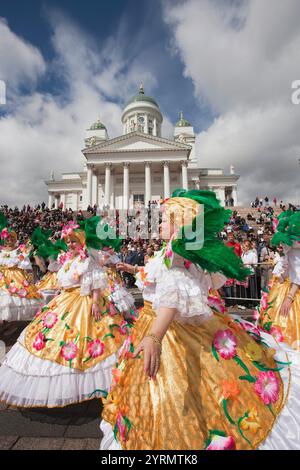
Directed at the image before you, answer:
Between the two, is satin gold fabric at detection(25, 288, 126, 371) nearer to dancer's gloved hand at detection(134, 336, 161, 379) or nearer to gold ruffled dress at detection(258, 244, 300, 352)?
dancer's gloved hand at detection(134, 336, 161, 379)

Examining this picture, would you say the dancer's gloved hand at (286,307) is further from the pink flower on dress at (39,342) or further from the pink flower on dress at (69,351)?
the pink flower on dress at (39,342)

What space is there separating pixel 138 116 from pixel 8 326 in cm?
5912

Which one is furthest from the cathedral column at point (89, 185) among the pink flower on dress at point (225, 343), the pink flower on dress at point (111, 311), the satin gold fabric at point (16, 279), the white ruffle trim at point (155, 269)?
the pink flower on dress at point (225, 343)

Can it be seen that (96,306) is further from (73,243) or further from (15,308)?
(15,308)

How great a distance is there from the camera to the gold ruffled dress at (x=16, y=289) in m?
5.37

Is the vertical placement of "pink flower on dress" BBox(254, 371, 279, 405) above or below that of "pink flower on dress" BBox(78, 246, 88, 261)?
below

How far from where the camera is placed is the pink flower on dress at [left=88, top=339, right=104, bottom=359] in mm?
2851

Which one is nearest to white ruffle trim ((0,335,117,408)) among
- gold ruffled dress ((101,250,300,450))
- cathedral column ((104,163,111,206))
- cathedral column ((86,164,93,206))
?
gold ruffled dress ((101,250,300,450))

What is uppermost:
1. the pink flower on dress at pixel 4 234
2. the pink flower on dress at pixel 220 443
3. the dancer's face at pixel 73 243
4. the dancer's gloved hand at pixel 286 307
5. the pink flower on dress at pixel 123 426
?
the pink flower on dress at pixel 4 234

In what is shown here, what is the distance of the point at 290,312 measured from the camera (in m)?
3.20

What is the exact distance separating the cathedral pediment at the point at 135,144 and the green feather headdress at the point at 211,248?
43.8m

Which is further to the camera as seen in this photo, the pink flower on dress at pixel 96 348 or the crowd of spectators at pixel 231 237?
the crowd of spectators at pixel 231 237
